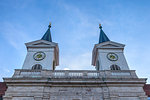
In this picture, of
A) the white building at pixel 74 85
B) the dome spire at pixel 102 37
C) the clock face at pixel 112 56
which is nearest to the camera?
the white building at pixel 74 85

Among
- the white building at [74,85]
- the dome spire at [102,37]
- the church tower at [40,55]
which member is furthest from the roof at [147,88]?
the church tower at [40,55]

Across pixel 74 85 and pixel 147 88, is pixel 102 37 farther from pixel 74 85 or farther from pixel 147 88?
pixel 74 85

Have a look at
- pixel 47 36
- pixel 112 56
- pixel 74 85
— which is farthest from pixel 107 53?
pixel 47 36

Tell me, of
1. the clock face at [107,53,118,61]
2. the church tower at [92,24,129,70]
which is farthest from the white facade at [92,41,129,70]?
the clock face at [107,53,118,61]

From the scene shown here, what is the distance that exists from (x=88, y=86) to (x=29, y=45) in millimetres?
11570

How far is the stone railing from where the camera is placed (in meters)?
16.5

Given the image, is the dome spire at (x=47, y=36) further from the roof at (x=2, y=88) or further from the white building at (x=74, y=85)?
the roof at (x=2, y=88)

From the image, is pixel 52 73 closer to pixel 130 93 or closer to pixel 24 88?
pixel 24 88

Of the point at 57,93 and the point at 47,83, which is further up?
the point at 47,83

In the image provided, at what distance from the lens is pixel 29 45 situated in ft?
70.3

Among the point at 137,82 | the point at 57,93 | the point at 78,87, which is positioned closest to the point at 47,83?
the point at 57,93

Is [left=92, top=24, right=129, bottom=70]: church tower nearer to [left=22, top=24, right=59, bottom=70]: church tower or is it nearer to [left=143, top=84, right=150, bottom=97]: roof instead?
[left=143, top=84, right=150, bottom=97]: roof

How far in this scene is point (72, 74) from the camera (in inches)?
667

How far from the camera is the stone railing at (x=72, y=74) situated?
1645 cm
